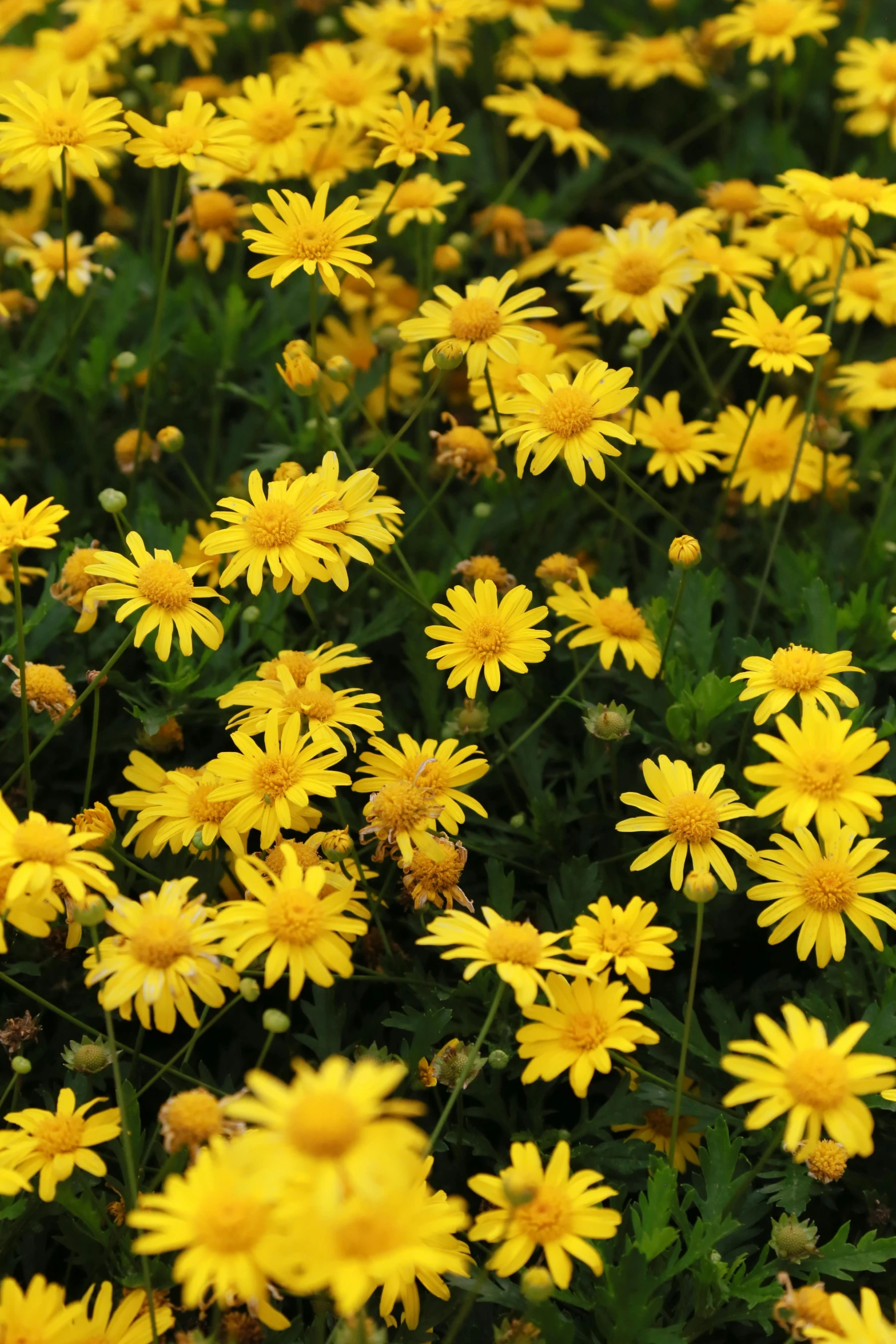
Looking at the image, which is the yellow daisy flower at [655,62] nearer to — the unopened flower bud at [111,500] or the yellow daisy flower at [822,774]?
the unopened flower bud at [111,500]

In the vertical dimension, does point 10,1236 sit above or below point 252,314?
below

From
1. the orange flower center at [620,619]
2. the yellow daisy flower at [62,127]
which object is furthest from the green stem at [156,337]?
the orange flower center at [620,619]

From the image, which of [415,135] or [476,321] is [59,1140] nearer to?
[476,321]

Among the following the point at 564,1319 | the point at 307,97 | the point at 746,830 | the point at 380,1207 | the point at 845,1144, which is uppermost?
the point at 307,97

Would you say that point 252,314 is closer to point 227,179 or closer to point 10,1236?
point 227,179

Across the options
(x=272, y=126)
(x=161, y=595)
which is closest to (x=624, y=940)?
(x=161, y=595)

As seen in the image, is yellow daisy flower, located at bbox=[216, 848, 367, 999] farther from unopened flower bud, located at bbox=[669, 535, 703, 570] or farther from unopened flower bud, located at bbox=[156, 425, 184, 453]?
unopened flower bud, located at bbox=[156, 425, 184, 453]

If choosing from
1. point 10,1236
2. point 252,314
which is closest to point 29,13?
point 252,314
